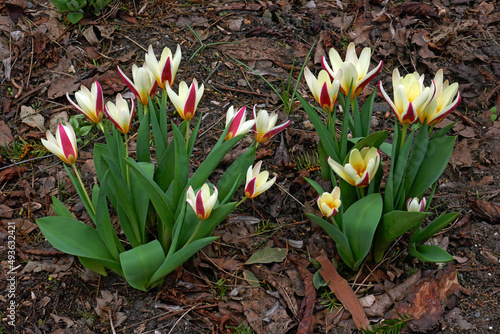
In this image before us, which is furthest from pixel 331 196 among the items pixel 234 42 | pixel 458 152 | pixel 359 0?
pixel 359 0

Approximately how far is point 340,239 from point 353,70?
0.67 m

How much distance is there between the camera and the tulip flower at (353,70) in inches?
75.6

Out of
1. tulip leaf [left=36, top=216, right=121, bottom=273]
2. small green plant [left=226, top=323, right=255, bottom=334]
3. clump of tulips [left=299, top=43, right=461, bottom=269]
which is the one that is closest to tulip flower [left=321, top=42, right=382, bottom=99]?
clump of tulips [left=299, top=43, right=461, bottom=269]

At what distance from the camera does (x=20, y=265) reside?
2148 mm

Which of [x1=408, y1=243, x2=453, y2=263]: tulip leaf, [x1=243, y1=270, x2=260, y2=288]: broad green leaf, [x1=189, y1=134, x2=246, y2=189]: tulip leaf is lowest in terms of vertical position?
[x1=243, y1=270, x2=260, y2=288]: broad green leaf

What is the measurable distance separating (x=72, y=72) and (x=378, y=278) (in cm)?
218

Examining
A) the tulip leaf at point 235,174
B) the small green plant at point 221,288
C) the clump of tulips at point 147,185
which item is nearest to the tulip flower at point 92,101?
the clump of tulips at point 147,185

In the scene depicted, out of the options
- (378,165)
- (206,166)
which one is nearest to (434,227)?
(378,165)

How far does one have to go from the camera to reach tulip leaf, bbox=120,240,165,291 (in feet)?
5.89

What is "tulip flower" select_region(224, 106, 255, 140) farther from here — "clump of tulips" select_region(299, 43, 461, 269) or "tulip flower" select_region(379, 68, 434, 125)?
"tulip flower" select_region(379, 68, 434, 125)

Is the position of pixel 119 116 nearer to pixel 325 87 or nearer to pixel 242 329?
pixel 325 87

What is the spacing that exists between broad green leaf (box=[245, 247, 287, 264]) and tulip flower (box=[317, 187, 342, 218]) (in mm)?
474

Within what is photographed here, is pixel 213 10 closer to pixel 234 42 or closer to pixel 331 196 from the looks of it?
pixel 234 42

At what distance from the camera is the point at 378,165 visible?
6.31 feet
